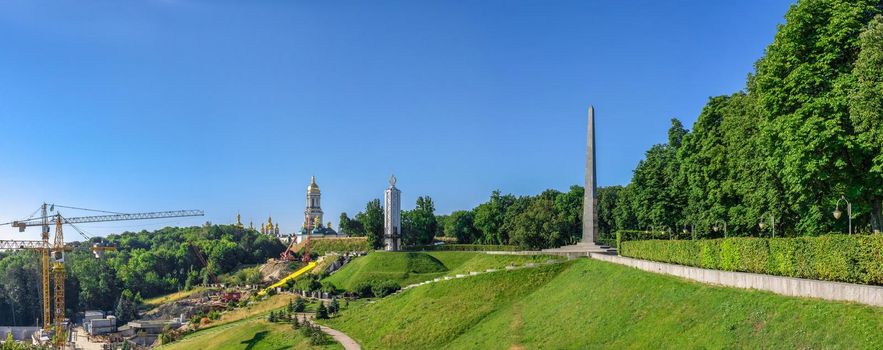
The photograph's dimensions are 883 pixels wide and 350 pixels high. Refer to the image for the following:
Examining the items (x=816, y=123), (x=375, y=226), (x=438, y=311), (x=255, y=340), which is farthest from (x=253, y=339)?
(x=375, y=226)

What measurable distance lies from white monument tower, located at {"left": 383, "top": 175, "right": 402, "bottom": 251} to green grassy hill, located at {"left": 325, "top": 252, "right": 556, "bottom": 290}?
26.5 feet

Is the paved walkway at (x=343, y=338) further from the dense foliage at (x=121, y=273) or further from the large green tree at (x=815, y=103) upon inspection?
the dense foliage at (x=121, y=273)

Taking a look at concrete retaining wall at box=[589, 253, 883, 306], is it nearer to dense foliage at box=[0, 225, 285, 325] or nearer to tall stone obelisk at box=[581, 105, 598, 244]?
tall stone obelisk at box=[581, 105, 598, 244]

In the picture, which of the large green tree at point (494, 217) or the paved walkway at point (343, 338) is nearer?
the paved walkway at point (343, 338)

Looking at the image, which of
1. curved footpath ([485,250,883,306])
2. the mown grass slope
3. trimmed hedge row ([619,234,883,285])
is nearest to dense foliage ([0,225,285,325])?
the mown grass slope

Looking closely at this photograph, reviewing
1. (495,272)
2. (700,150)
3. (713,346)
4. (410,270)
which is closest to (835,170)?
(713,346)

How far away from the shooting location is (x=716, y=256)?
1428 inches

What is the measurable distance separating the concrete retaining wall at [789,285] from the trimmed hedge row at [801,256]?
0.95m

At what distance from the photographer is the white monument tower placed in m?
109

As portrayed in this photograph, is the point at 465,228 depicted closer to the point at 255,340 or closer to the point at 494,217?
the point at 494,217

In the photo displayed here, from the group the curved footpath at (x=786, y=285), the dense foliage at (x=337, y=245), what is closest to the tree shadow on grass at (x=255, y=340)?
the curved footpath at (x=786, y=285)

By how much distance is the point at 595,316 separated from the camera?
37.2 meters

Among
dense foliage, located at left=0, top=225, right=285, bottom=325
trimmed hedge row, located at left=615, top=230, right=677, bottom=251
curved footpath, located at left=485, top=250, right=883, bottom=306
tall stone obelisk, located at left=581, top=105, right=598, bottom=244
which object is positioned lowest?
dense foliage, located at left=0, top=225, right=285, bottom=325

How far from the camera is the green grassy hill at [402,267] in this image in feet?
279
